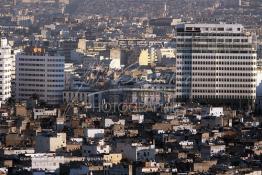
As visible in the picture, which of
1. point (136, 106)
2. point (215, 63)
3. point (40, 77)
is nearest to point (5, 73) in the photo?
point (40, 77)

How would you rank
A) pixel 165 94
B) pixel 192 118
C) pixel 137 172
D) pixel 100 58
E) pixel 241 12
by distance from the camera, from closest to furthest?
pixel 137 172, pixel 192 118, pixel 165 94, pixel 100 58, pixel 241 12

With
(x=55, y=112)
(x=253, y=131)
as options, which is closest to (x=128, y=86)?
(x=55, y=112)

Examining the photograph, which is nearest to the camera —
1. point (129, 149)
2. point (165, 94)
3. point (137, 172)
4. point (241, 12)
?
point (137, 172)

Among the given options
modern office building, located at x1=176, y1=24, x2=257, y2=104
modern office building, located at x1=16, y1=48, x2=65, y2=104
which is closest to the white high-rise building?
modern office building, located at x1=16, y1=48, x2=65, y2=104

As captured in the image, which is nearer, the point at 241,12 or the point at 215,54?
the point at 215,54

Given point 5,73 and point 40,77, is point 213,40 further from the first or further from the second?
point 5,73

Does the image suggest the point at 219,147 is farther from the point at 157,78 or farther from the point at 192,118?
the point at 157,78
